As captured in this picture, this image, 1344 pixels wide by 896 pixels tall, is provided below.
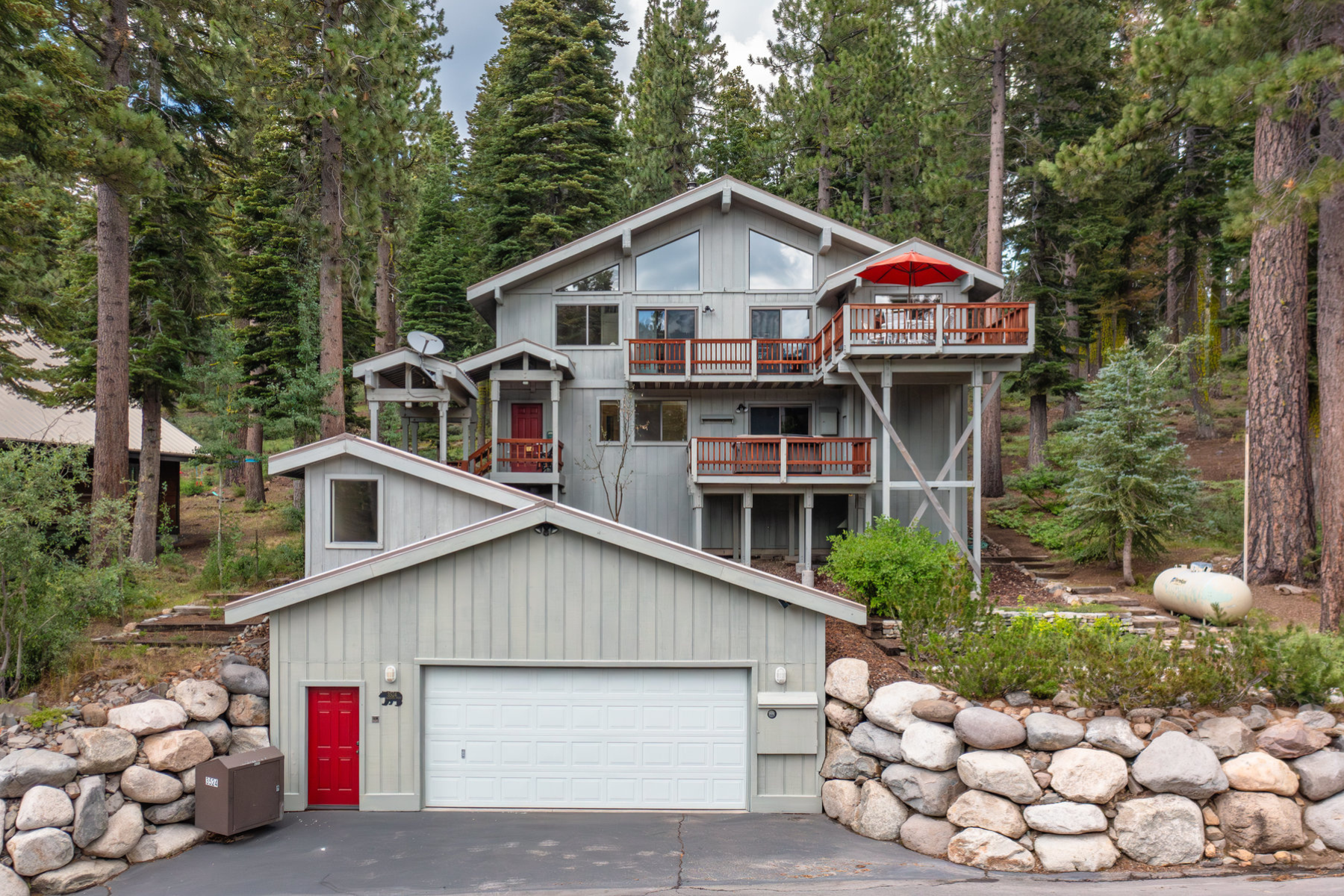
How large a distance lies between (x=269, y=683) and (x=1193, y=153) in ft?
88.6

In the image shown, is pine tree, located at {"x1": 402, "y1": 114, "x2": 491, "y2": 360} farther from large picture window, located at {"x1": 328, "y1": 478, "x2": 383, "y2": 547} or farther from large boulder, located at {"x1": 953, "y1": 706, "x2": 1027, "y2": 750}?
large boulder, located at {"x1": 953, "y1": 706, "x2": 1027, "y2": 750}

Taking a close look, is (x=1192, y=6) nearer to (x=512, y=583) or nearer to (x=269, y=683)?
(x=512, y=583)

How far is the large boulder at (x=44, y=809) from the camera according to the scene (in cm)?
770

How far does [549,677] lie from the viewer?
9578mm

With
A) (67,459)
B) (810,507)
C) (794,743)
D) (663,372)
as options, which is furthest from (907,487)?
(67,459)

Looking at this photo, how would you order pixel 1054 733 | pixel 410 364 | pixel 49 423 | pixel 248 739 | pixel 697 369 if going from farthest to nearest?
pixel 49 423 < pixel 697 369 < pixel 410 364 < pixel 248 739 < pixel 1054 733

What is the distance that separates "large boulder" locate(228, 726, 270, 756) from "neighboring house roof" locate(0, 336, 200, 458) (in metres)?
9.16

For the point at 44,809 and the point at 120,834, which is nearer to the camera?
the point at 44,809

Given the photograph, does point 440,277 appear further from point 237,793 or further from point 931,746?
point 931,746

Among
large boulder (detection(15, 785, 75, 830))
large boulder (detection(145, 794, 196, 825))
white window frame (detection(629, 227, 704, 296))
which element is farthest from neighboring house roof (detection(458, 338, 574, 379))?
large boulder (detection(15, 785, 75, 830))

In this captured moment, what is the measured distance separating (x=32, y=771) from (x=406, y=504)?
215 inches

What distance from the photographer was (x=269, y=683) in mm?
9352

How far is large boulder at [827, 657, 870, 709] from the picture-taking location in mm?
9133

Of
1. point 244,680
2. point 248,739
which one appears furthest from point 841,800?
point 244,680
